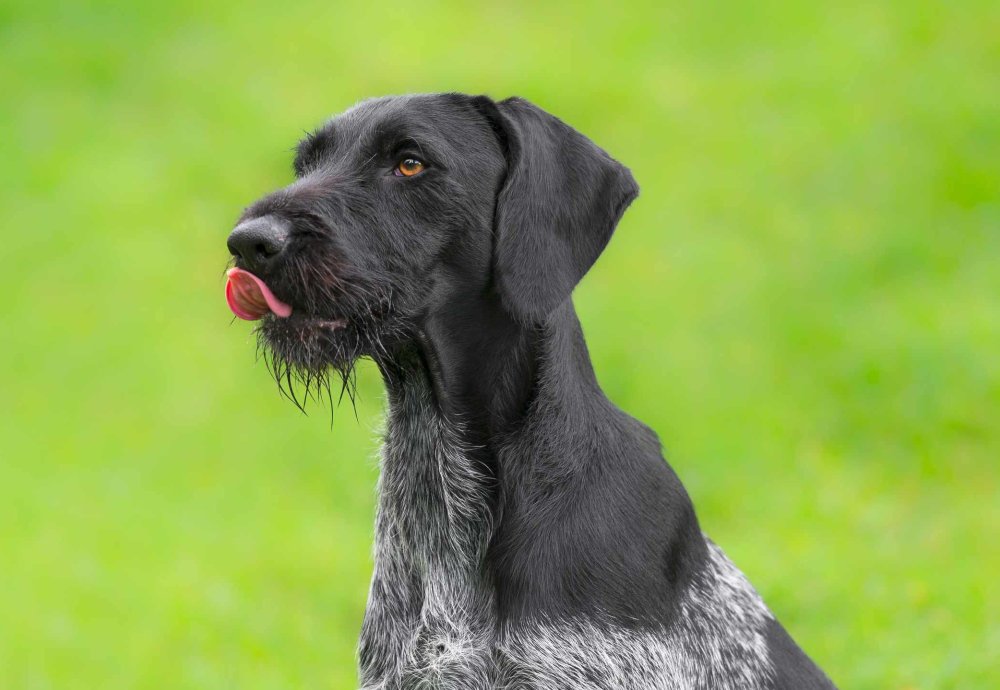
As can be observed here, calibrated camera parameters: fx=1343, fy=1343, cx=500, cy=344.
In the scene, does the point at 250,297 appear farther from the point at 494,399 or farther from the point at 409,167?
the point at 494,399

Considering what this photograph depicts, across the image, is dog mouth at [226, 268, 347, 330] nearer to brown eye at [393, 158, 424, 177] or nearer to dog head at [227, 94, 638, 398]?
dog head at [227, 94, 638, 398]

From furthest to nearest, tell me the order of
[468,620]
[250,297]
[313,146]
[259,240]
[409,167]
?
1. [313,146]
2. [409,167]
3. [468,620]
4. [250,297]
5. [259,240]

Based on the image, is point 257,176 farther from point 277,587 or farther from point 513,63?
point 277,587

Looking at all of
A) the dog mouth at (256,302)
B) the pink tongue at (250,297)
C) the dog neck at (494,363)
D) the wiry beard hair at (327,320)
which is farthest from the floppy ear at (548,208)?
the pink tongue at (250,297)

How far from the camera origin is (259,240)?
15.3 ft

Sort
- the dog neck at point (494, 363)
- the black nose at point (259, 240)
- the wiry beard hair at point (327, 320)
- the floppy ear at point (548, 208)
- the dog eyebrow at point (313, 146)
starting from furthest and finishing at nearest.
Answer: the dog eyebrow at point (313, 146), the dog neck at point (494, 363), the floppy ear at point (548, 208), the wiry beard hair at point (327, 320), the black nose at point (259, 240)

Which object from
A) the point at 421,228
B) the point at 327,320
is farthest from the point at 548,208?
the point at 327,320

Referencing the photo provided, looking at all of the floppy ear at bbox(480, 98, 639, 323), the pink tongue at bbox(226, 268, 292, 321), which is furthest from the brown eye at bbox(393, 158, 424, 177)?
the pink tongue at bbox(226, 268, 292, 321)

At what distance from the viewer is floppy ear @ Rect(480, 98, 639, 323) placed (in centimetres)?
491

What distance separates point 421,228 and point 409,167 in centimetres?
25

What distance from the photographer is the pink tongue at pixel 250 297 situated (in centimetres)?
479

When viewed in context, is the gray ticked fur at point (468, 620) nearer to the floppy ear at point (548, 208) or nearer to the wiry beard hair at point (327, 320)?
the wiry beard hair at point (327, 320)

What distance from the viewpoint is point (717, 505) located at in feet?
41.0

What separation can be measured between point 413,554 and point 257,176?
12619 mm
